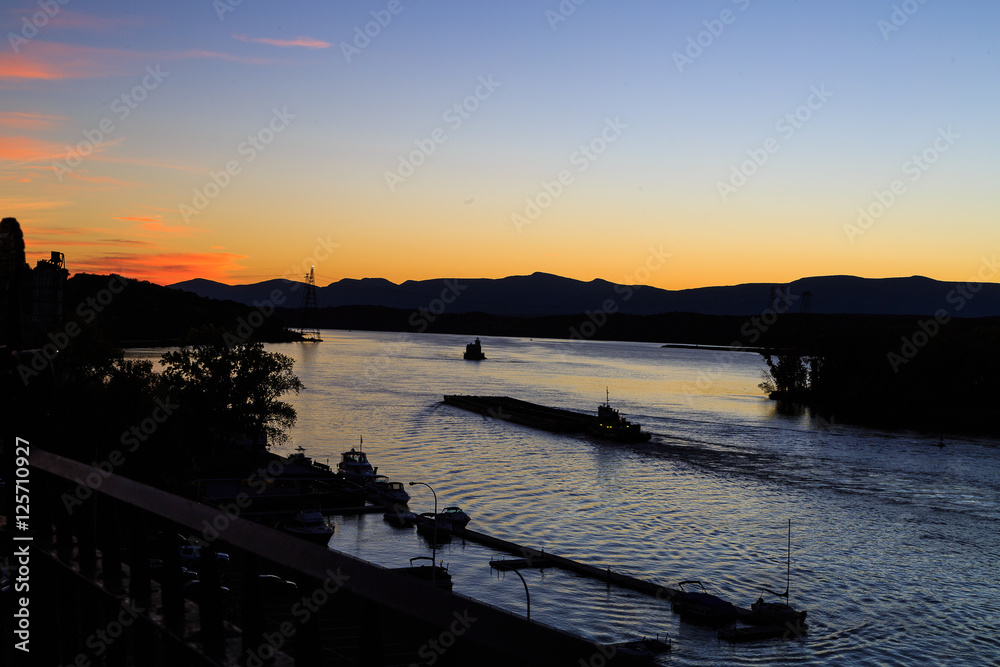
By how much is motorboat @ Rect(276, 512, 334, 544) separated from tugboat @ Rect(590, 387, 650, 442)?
40141 millimetres

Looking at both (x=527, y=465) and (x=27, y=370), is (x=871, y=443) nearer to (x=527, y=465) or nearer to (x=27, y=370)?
(x=527, y=465)

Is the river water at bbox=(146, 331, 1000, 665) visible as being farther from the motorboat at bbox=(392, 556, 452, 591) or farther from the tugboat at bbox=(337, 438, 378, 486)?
the tugboat at bbox=(337, 438, 378, 486)

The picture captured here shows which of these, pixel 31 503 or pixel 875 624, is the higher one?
pixel 31 503

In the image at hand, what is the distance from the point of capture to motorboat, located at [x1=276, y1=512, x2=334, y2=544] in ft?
119

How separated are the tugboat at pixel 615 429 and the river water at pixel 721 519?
5.57 feet

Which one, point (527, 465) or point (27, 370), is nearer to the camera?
point (27, 370)

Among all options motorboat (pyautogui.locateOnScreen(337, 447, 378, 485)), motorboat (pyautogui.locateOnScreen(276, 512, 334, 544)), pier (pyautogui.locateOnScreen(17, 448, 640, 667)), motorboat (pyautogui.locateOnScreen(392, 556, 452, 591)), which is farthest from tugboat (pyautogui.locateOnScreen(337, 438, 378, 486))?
pier (pyautogui.locateOnScreen(17, 448, 640, 667))

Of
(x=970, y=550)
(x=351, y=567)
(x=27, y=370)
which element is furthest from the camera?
(x=970, y=550)

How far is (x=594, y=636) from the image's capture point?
2545 centimetres

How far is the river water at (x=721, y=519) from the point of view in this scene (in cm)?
2773

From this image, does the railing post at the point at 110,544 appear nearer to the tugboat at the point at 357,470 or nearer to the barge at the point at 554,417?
the tugboat at the point at 357,470

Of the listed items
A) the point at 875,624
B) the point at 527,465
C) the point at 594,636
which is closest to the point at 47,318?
the point at 527,465

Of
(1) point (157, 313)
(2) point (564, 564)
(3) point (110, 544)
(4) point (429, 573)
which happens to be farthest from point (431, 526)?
(1) point (157, 313)

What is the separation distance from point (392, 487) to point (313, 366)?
114m
